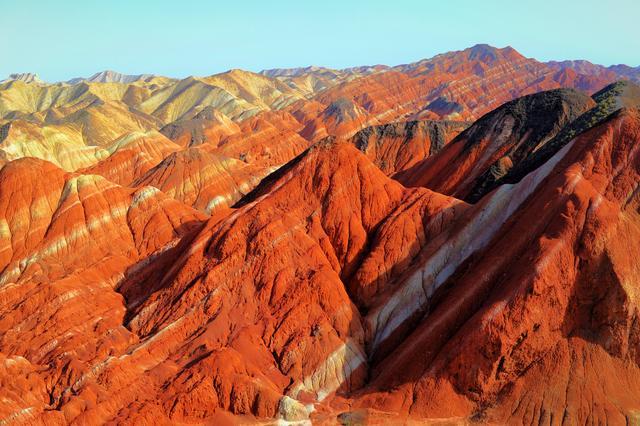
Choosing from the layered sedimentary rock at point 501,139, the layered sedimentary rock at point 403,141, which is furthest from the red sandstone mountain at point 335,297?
the layered sedimentary rock at point 403,141

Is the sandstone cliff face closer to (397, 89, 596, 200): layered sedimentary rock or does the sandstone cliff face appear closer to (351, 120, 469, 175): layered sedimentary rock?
(397, 89, 596, 200): layered sedimentary rock

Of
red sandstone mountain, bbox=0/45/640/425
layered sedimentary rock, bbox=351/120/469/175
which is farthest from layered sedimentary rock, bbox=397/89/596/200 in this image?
layered sedimentary rock, bbox=351/120/469/175

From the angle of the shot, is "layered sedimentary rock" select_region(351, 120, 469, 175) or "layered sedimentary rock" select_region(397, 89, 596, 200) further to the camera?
"layered sedimentary rock" select_region(351, 120, 469, 175)

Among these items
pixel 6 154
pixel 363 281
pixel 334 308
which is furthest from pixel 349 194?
pixel 6 154

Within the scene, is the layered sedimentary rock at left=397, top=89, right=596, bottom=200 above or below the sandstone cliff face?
above

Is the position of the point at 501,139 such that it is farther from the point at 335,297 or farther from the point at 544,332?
the point at 544,332

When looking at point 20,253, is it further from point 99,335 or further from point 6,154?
point 6,154

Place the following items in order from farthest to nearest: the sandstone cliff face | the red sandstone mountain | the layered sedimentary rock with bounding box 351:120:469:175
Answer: the layered sedimentary rock with bounding box 351:120:469:175 → the red sandstone mountain → the sandstone cliff face

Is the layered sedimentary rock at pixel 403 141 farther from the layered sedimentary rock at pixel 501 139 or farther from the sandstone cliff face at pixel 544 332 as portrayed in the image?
the sandstone cliff face at pixel 544 332
